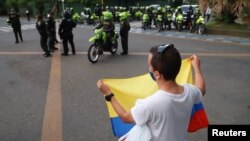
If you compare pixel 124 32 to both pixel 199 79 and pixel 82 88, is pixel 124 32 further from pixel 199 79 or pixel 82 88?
pixel 199 79

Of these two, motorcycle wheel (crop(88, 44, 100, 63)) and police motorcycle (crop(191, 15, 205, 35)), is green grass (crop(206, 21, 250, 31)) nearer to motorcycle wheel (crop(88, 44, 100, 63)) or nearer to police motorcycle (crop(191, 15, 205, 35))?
police motorcycle (crop(191, 15, 205, 35))

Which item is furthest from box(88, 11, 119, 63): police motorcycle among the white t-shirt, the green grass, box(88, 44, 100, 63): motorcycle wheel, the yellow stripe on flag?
the green grass

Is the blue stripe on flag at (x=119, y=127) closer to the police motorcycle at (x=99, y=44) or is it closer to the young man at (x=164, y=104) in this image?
the young man at (x=164, y=104)

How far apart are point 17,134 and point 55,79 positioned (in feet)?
12.8

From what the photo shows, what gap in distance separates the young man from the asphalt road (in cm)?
285

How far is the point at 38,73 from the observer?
995 cm

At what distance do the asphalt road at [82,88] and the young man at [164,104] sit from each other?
2.85 metres

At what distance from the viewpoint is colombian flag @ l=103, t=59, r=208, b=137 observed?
2.83m

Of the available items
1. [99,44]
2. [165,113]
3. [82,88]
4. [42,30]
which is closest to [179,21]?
[99,44]

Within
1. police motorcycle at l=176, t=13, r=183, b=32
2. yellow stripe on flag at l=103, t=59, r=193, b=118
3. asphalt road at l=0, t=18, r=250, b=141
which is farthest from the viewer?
police motorcycle at l=176, t=13, r=183, b=32

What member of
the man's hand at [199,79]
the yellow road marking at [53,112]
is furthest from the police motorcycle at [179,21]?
the man's hand at [199,79]

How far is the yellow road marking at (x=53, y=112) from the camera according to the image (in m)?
5.27

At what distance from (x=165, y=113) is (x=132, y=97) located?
779 mm

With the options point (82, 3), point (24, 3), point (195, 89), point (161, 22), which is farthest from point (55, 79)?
point (24, 3)
